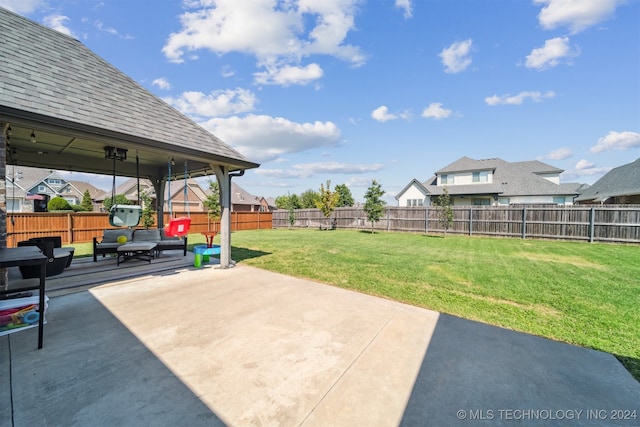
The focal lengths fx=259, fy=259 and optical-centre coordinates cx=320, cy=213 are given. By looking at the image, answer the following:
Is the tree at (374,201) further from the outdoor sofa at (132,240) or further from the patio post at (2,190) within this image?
the patio post at (2,190)

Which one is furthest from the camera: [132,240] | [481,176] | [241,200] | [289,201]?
[289,201]

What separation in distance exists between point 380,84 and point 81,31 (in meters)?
12.0

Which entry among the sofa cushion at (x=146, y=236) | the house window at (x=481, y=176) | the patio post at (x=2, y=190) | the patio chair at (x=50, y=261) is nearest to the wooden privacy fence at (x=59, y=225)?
the sofa cushion at (x=146, y=236)

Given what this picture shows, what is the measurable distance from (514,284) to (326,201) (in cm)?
Result: 1591

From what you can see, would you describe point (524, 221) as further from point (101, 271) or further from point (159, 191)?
point (101, 271)

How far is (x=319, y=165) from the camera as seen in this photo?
4534 cm

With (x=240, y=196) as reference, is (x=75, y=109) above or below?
below

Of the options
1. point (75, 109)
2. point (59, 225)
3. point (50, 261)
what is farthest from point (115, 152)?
point (59, 225)

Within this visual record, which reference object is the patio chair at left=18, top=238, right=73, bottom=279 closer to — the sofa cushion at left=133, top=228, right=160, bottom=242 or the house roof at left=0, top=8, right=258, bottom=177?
the sofa cushion at left=133, top=228, right=160, bottom=242

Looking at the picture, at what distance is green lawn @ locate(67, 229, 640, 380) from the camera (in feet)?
11.3

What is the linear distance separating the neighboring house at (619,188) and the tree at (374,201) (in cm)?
1609

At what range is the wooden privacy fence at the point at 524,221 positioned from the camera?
1201 centimetres

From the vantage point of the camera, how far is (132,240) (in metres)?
8.20

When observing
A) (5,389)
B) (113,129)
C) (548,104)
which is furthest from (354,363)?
(548,104)
